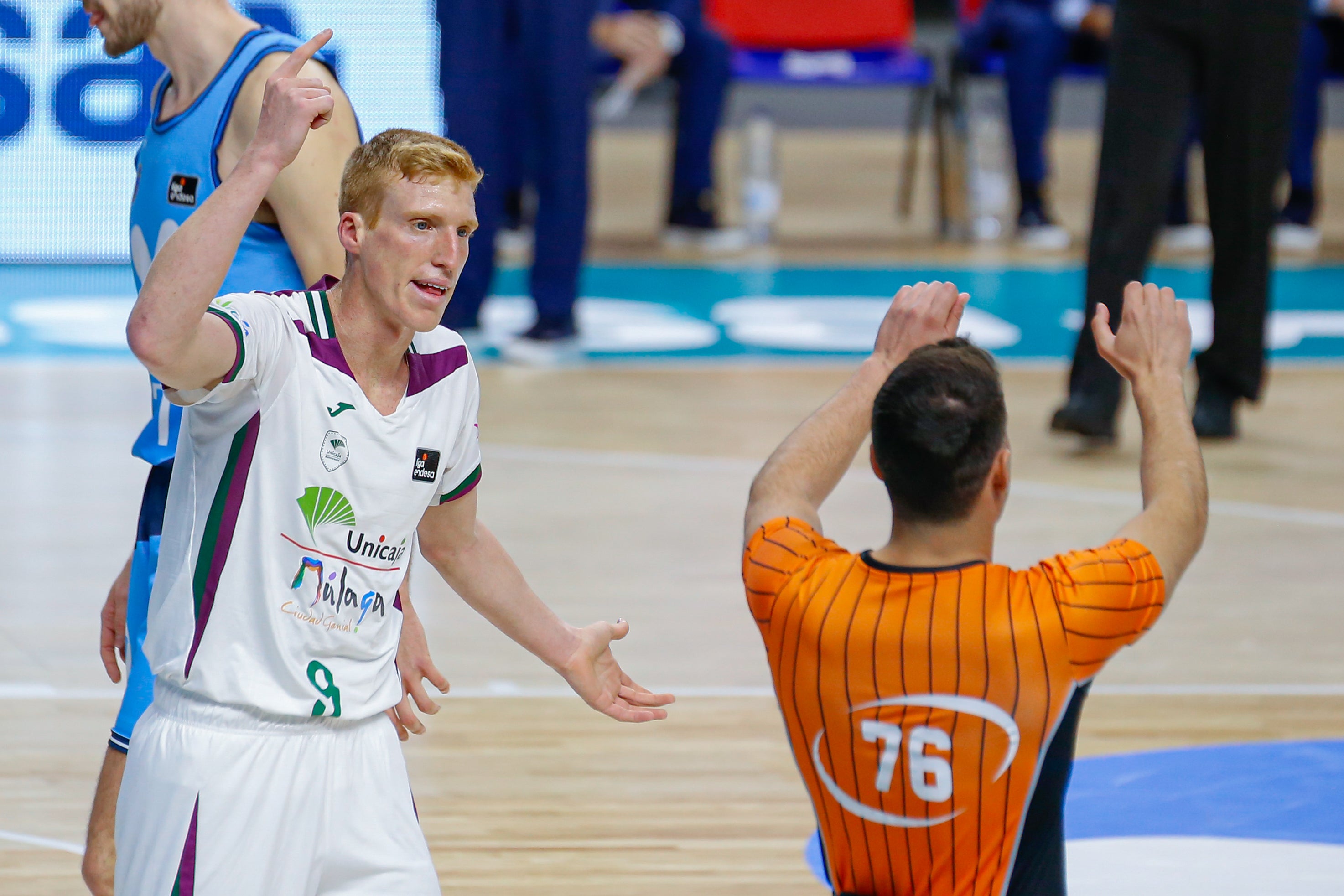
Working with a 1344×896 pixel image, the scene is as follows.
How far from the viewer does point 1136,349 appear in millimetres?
2355

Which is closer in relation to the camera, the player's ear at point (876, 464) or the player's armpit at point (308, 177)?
the player's ear at point (876, 464)

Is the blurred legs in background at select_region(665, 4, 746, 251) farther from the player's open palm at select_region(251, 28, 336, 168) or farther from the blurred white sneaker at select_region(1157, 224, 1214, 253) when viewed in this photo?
the player's open palm at select_region(251, 28, 336, 168)

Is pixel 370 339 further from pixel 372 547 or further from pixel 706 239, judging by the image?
pixel 706 239

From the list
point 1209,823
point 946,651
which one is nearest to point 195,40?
point 946,651

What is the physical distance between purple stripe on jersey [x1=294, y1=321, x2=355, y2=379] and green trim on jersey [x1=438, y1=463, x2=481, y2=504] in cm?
25

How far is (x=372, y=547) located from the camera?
228cm

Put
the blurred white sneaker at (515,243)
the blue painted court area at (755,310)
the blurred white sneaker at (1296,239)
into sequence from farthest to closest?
1. the blurred white sneaker at (1296,239)
2. the blurred white sneaker at (515,243)
3. the blue painted court area at (755,310)

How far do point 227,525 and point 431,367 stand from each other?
0.31 m

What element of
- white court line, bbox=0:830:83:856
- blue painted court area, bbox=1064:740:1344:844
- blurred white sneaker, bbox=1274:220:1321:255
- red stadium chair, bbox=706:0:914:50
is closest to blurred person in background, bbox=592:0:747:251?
red stadium chair, bbox=706:0:914:50

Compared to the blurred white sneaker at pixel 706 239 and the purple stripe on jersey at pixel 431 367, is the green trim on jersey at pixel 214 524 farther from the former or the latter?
the blurred white sneaker at pixel 706 239

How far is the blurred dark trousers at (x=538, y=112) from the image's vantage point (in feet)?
24.9

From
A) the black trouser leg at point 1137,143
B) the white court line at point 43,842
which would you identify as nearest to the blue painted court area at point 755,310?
the black trouser leg at point 1137,143

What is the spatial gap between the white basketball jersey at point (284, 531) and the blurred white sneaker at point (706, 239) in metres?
8.78

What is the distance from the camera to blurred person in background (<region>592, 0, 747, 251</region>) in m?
10.5
